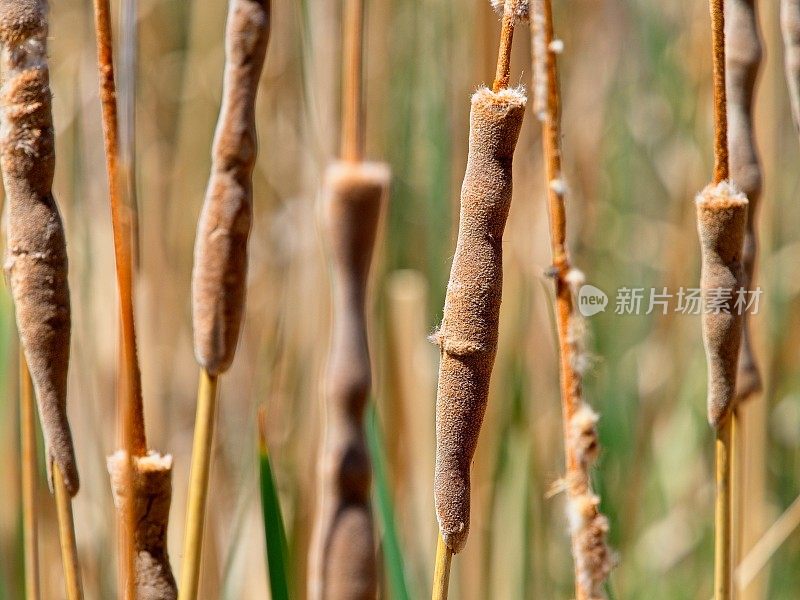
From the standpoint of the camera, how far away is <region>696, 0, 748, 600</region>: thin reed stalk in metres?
0.35

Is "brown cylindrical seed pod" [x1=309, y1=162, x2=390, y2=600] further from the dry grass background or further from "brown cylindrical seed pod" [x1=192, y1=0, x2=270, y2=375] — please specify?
the dry grass background

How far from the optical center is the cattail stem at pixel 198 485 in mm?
305

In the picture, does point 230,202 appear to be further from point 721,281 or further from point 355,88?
point 721,281

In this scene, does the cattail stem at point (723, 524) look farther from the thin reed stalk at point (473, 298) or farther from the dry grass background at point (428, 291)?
the dry grass background at point (428, 291)

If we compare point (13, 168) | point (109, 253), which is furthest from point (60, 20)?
point (13, 168)

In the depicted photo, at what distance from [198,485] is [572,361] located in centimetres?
12

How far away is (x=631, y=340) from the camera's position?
109cm

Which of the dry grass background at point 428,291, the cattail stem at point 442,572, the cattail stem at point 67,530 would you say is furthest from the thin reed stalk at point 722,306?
the dry grass background at point 428,291

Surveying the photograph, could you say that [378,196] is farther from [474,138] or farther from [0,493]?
[0,493]

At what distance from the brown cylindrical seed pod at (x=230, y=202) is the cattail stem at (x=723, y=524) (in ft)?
0.55

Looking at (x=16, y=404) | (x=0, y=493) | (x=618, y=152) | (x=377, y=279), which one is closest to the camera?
(x=16, y=404)

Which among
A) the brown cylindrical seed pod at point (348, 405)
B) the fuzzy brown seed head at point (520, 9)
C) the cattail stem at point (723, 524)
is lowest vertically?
the cattail stem at point (723, 524)

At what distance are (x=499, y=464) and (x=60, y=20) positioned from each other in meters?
0.68

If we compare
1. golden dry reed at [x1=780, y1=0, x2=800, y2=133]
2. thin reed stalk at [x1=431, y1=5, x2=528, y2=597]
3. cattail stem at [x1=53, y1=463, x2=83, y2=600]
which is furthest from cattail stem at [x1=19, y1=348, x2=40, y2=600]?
golden dry reed at [x1=780, y1=0, x2=800, y2=133]
